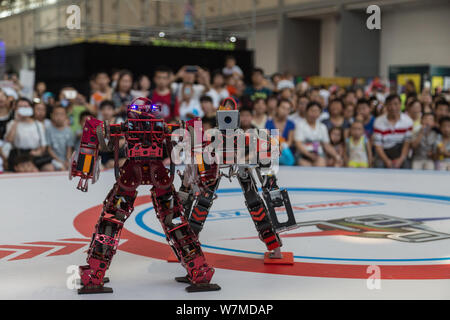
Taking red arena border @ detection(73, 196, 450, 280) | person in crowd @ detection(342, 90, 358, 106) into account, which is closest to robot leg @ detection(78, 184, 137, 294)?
red arena border @ detection(73, 196, 450, 280)

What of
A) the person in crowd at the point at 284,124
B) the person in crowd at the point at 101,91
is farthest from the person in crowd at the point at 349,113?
the person in crowd at the point at 101,91

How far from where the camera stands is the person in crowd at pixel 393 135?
22.9 ft

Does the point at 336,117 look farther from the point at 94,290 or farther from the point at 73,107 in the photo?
Result: the point at 94,290

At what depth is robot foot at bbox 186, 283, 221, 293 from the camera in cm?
283

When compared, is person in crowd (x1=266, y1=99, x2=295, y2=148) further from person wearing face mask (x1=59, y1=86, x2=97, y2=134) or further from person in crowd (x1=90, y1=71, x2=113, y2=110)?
person wearing face mask (x1=59, y1=86, x2=97, y2=134)

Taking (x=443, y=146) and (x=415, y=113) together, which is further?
(x=415, y=113)

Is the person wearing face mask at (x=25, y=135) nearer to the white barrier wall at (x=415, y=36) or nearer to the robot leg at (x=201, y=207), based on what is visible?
the robot leg at (x=201, y=207)

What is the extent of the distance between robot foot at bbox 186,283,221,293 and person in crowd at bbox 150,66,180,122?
455 cm

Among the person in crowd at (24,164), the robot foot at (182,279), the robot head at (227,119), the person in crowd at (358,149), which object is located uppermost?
the robot head at (227,119)

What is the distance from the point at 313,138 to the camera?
6.89 metres

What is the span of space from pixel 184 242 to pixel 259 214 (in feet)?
1.94

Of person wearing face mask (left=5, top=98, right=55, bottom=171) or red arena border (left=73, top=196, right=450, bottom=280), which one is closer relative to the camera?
red arena border (left=73, top=196, right=450, bottom=280)

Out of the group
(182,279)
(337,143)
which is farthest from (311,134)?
(182,279)
